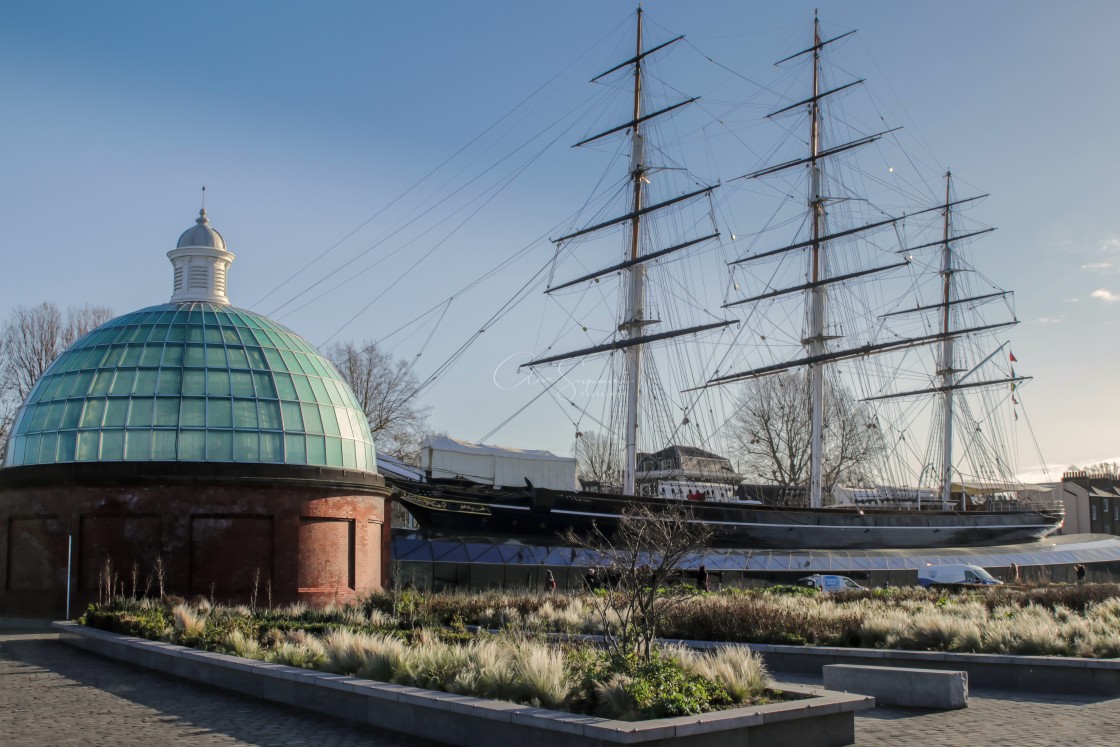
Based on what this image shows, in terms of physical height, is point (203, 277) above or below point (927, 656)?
above

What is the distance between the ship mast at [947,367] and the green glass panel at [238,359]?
1803 inches

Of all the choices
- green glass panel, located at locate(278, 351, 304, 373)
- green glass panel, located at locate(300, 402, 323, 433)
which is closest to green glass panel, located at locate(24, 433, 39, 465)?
green glass panel, located at locate(278, 351, 304, 373)

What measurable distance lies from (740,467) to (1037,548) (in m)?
18.4

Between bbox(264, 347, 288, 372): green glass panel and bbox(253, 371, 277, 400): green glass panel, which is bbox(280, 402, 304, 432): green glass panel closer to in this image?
bbox(253, 371, 277, 400): green glass panel

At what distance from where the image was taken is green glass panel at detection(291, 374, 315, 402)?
25.5m

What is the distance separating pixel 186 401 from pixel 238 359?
180 centimetres

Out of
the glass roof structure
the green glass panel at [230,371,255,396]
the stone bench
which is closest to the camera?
the stone bench

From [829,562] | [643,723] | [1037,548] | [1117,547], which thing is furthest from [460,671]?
[1117,547]

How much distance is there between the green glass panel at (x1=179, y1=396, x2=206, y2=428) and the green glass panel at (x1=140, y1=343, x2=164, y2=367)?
1.36 meters

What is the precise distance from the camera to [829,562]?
4181cm

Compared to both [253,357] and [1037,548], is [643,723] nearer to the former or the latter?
[253,357]

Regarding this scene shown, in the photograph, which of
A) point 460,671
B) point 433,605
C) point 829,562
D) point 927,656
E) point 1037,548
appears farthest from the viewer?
point 1037,548

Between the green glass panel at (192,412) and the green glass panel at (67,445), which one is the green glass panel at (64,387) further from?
the green glass panel at (192,412)

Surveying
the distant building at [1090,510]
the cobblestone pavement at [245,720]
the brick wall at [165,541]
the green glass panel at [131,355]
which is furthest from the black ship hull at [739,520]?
the distant building at [1090,510]
